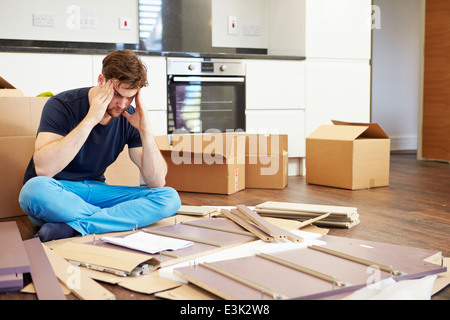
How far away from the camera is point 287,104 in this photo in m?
4.19

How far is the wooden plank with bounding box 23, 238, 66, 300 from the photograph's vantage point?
57.1 inches

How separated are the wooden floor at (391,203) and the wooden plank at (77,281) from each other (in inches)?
2.4

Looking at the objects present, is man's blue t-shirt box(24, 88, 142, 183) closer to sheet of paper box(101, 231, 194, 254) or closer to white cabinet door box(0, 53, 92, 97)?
sheet of paper box(101, 231, 194, 254)

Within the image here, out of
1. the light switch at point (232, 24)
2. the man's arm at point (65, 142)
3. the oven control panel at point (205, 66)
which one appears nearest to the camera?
the man's arm at point (65, 142)

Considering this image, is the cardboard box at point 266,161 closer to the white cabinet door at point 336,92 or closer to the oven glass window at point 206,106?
the oven glass window at point 206,106

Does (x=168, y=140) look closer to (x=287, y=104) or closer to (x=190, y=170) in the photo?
(x=190, y=170)

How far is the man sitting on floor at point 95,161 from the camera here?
205 cm

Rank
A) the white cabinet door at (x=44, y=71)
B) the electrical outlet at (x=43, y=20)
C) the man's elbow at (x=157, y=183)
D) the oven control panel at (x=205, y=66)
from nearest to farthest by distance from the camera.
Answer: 1. the man's elbow at (x=157, y=183)
2. the white cabinet door at (x=44, y=71)
3. the oven control panel at (x=205, y=66)
4. the electrical outlet at (x=43, y=20)

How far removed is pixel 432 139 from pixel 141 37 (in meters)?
2.92

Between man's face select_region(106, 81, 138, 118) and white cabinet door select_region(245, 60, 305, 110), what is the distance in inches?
79.4

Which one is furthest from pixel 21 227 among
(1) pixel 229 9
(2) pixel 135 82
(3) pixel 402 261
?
(1) pixel 229 9

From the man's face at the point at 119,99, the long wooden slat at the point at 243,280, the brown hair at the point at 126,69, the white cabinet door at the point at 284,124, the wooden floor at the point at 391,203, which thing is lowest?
the wooden floor at the point at 391,203

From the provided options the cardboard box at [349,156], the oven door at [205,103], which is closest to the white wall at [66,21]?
the oven door at [205,103]

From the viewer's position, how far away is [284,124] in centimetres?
419
